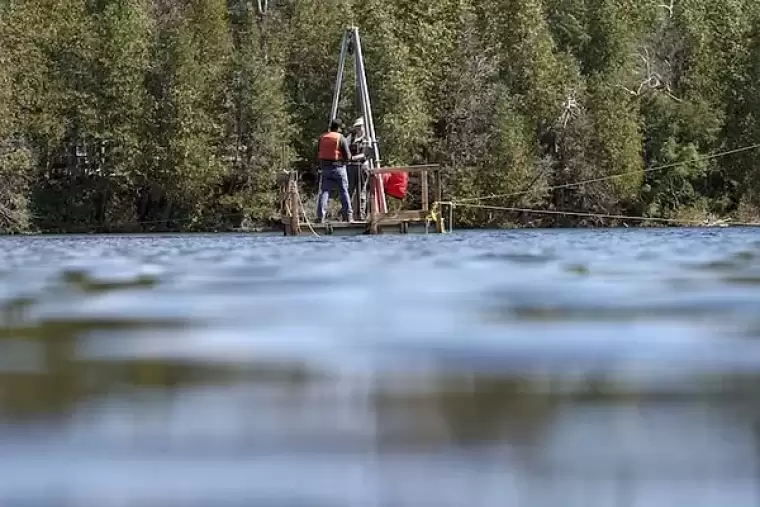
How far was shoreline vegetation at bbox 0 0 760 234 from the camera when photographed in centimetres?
2769

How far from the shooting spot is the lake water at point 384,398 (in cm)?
125

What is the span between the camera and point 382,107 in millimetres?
27906

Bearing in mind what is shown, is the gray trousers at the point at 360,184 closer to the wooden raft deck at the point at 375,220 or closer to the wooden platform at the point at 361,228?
the wooden raft deck at the point at 375,220

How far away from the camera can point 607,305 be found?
3350mm

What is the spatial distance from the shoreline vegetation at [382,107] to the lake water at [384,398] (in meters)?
24.3

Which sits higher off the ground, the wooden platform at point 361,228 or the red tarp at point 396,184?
the red tarp at point 396,184

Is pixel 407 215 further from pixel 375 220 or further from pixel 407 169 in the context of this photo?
pixel 407 169

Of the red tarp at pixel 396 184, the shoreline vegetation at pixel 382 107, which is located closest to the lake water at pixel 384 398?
the red tarp at pixel 396 184

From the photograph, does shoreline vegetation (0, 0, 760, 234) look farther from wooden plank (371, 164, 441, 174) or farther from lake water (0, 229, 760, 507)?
lake water (0, 229, 760, 507)

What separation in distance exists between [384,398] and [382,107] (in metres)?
26.4

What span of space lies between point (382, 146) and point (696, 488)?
2662 cm

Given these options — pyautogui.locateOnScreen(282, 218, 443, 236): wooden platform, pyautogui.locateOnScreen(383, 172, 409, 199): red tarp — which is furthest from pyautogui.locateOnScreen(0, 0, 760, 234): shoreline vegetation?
pyautogui.locateOnScreen(282, 218, 443, 236): wooden platform

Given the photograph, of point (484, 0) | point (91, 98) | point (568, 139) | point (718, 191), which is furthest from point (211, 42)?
point (718, 191)

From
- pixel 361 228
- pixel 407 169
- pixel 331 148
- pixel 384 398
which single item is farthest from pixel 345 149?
pixel 384 398
